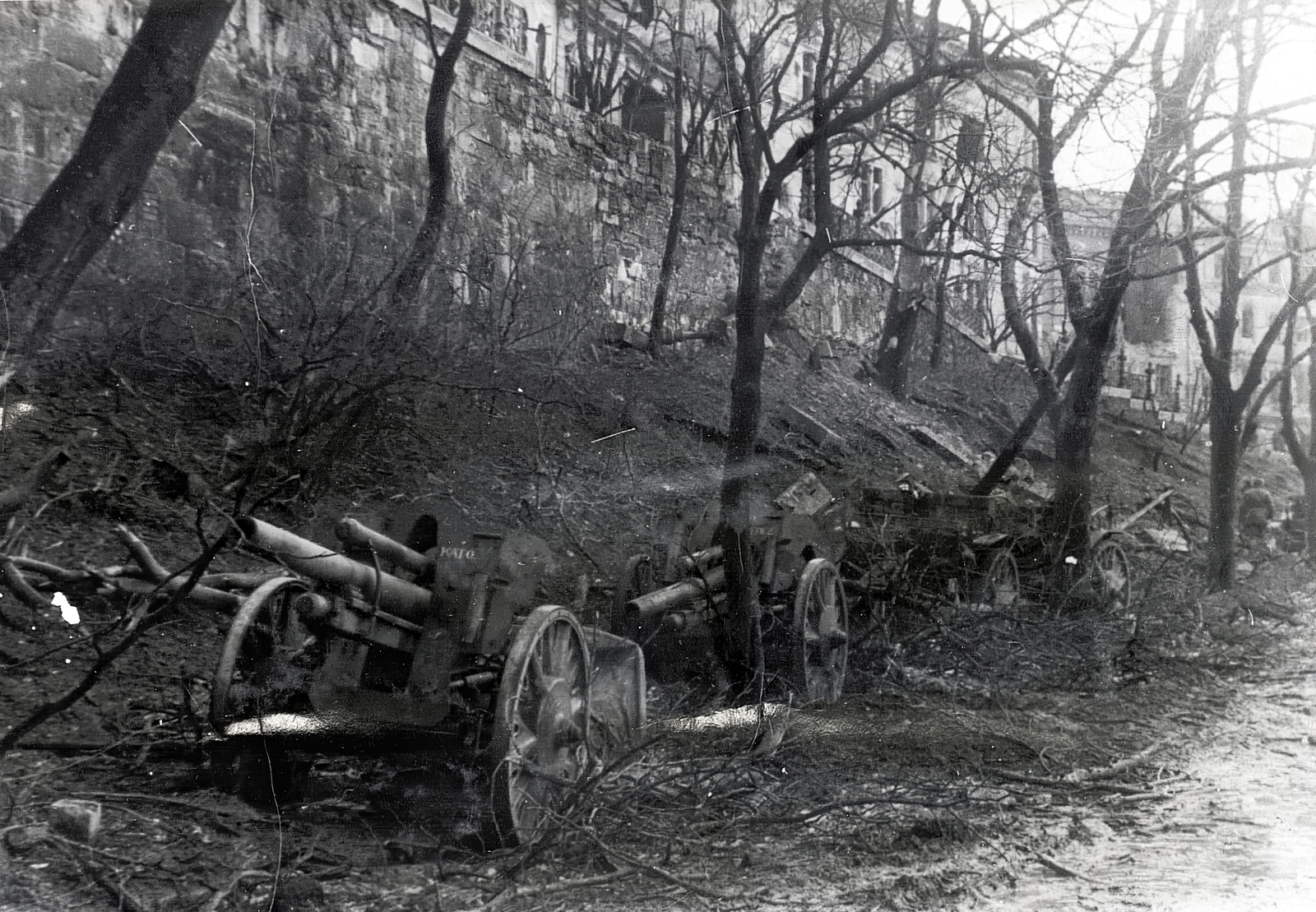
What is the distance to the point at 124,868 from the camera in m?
2.28

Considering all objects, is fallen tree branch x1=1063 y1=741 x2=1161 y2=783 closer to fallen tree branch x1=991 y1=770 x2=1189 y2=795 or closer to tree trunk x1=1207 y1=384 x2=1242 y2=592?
fallen tree branch x1=991 y1=770 x2=1189 y2=795

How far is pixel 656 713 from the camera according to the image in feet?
10.6

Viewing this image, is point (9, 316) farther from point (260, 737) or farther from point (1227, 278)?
point (1227, 278)

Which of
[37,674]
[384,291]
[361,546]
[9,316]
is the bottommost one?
[37,674]

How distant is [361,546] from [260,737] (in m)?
0.56

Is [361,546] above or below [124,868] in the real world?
above

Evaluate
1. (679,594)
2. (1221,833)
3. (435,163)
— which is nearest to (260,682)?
(679,594)

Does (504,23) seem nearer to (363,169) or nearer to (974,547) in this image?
(363,169)

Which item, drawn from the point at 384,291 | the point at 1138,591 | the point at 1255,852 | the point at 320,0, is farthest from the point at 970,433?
the point at 320,0

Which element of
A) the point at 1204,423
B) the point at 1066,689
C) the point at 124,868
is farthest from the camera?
the point at 1204,423

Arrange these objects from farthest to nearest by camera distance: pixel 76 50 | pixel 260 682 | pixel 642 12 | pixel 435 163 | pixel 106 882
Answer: pixel 642 12, pixel 260 682, pixel 435 163, pixel 76 50, pixel 106 882

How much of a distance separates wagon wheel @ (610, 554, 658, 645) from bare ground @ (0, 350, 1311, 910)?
0.05 metres

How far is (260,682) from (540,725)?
82 cm

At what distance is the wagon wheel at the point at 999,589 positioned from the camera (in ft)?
11.2
